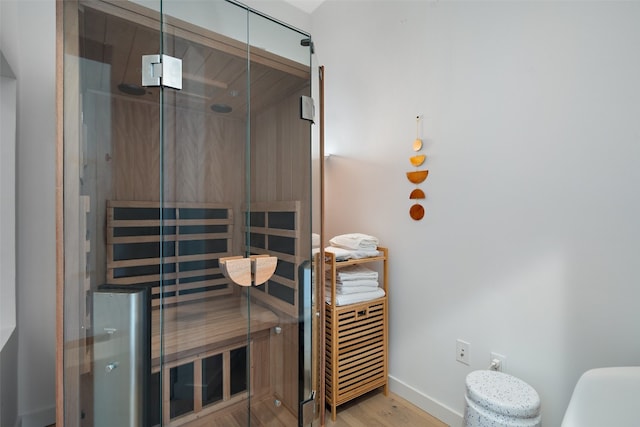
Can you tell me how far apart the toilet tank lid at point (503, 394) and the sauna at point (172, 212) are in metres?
0.78

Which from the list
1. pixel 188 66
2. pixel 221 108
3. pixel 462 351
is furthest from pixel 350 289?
pixel 188 66

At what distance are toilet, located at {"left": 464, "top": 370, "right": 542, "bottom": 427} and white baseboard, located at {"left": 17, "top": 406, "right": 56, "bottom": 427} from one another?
2.06 m

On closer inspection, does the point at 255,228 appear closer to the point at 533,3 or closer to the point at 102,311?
the point at 102,311

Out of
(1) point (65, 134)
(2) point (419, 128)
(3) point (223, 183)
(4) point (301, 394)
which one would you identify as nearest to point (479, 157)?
(2) point (419, 128)

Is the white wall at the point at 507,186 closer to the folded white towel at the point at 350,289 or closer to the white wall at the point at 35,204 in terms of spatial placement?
the folded white towel at the point at 350,289

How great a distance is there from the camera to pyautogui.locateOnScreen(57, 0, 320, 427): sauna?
0.96 m

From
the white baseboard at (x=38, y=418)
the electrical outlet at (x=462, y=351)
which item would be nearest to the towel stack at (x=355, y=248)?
the electrical outlet at (x=462, y=351)

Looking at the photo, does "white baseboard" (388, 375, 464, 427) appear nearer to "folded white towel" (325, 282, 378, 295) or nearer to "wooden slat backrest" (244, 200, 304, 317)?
"folded white towel" (325, 282, 378, 295)

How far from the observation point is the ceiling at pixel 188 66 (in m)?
0.99

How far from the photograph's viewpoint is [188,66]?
3.52 ft

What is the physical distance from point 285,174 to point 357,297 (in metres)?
0.87

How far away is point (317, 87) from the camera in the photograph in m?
1.49

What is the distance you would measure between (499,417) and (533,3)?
1703 millimetres

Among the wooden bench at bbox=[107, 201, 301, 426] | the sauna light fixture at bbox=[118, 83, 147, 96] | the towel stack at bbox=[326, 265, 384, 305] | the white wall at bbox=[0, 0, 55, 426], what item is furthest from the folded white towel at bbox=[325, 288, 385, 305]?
the white wall at bbox=[0, 0, 55, 426]
